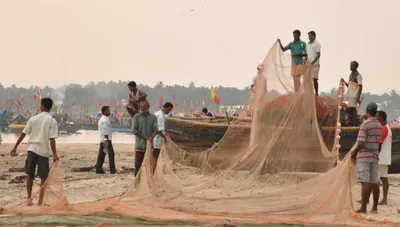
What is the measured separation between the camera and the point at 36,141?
7355mm

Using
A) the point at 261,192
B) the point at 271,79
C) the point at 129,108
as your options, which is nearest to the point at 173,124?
the point at 129,108

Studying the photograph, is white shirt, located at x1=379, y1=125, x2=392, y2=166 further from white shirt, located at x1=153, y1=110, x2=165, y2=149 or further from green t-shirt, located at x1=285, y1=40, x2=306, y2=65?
white shirt, located at x1=153, y1=110, x2=165, y2=149

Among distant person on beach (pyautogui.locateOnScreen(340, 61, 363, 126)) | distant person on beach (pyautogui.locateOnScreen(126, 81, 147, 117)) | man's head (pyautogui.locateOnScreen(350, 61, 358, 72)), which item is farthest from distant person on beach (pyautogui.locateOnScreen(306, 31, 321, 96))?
distant person on beach (pyautogui.locateOnScreen(126, 81, 147, 117))

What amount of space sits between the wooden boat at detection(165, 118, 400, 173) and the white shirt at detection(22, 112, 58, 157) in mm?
3470

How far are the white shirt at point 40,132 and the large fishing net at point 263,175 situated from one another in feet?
1.42

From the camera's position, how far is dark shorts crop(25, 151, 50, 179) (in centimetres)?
737

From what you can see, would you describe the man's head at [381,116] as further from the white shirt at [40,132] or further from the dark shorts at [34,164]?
the dark shorts at [34,164]

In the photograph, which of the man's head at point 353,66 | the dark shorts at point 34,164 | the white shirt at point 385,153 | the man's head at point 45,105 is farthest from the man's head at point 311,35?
the dark shorts at point 34,164

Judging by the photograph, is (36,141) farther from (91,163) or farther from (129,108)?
(91,163)

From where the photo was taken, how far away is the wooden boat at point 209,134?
10570 millimetres

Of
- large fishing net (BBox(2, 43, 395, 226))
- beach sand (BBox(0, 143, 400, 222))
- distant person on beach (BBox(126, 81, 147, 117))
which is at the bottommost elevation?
beach sand (BBox(0, 143, 400, 222))

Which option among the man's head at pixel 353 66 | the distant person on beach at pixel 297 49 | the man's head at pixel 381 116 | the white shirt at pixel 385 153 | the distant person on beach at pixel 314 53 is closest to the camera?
the man's head at pixel 381 116

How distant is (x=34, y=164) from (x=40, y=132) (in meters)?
0.40

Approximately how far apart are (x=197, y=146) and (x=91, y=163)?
11.8 ft
